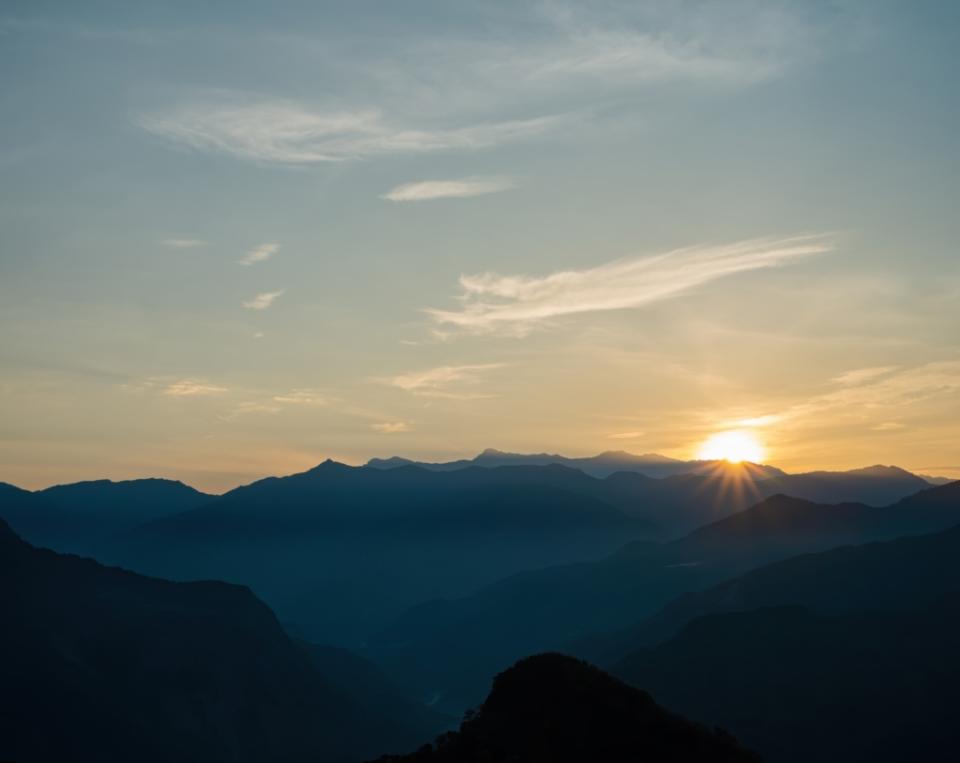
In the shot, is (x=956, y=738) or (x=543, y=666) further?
(x=956, y=738)

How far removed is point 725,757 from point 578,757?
41.0 feet

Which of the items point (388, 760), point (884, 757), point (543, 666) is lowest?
point (884, 757)

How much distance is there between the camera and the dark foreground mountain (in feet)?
275

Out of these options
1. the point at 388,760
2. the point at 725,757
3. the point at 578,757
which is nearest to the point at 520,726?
the point at 578,757

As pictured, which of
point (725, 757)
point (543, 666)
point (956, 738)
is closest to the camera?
point (725, 757)

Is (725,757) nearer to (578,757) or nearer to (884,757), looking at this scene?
(578,757)

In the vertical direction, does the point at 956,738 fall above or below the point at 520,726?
below

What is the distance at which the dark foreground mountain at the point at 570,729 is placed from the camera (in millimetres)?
83750

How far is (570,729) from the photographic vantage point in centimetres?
8950

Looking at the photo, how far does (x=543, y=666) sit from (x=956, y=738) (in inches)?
5347

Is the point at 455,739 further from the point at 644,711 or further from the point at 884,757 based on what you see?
the point at 884,757

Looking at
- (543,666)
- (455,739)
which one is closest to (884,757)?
(543,666)

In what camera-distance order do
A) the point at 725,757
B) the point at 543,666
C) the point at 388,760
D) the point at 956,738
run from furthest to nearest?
1. the point at 956,738
2. the point at 543,666
3. the point at 388,760
4. the point at 725,757

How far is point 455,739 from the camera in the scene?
86.8m
